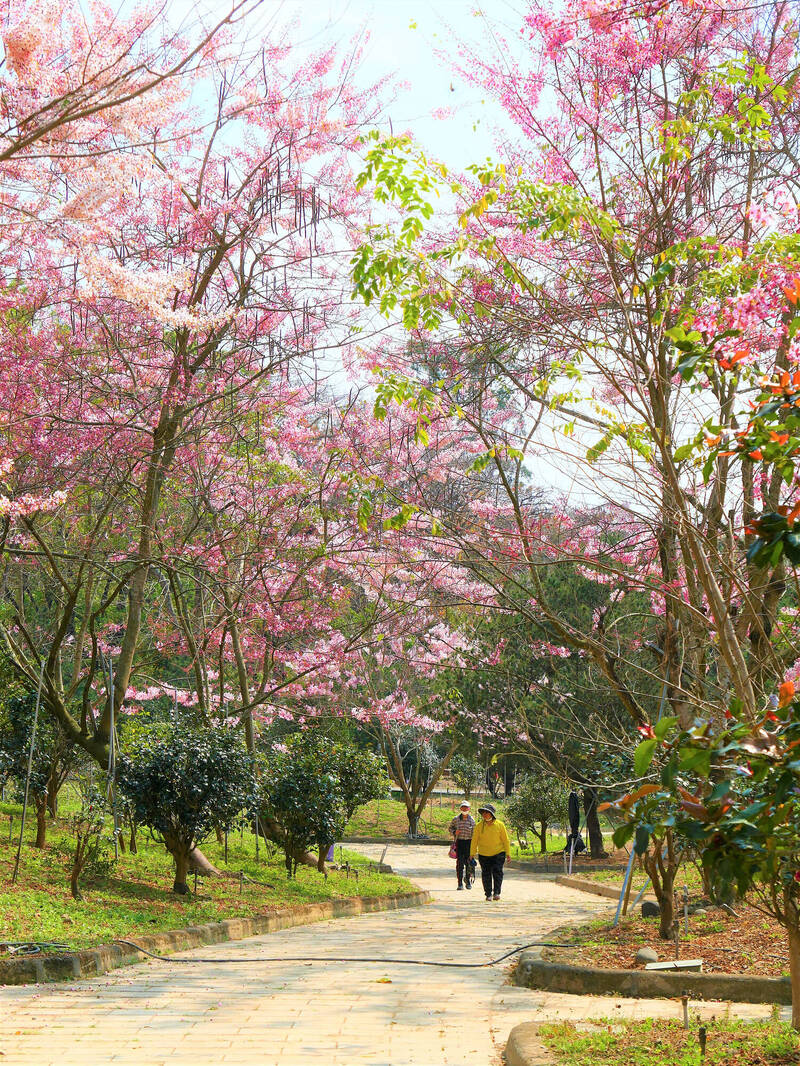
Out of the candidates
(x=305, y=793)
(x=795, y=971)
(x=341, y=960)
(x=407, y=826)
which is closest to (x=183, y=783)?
(x=341, y=960)

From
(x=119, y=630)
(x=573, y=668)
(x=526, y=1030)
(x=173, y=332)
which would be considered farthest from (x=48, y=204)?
(x=573, y=668)

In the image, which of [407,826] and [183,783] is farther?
[407,826]

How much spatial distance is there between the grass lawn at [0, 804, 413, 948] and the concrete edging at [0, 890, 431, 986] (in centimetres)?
19

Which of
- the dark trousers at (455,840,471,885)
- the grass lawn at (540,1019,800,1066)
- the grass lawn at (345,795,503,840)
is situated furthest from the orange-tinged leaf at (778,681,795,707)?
the grass lawn at (345,795,503,840)

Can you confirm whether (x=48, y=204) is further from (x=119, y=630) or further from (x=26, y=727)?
(x=119, y=630)

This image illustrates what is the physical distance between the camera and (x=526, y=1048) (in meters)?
4.79

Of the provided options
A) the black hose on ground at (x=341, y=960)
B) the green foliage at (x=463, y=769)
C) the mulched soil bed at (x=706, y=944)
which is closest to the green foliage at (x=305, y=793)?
the mulched soil bed at (x=706, y=944)

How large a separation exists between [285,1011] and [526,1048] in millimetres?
1815

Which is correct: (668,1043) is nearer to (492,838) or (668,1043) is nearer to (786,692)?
(786,692)

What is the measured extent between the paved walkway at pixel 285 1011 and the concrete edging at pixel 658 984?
15 centimetres

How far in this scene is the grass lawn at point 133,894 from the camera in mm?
8266

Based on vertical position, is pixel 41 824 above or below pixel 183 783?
below

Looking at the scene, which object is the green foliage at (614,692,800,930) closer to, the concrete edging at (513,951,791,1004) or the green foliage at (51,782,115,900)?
the concrete edging at (513,951,791,1004)

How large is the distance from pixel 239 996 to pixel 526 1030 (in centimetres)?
214
